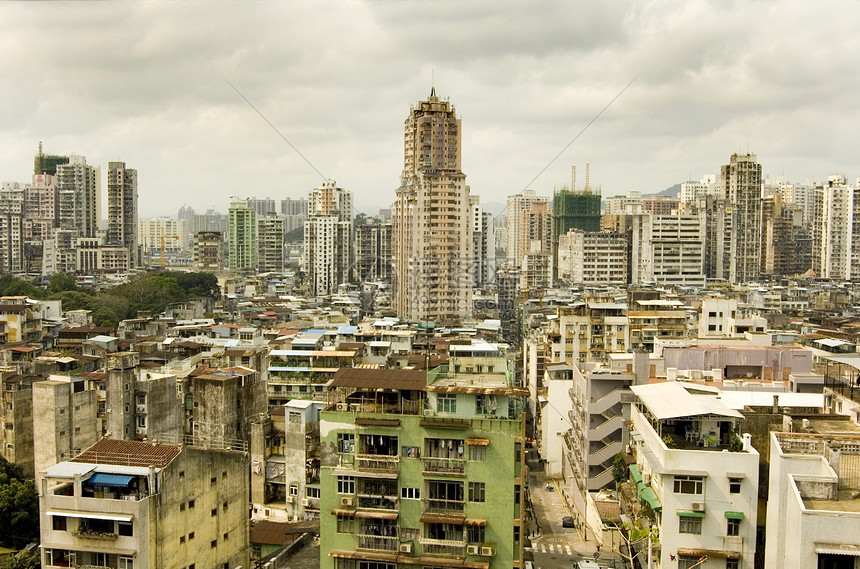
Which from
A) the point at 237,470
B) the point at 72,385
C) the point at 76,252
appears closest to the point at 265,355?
the point at 72,385

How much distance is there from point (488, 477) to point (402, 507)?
3.95 ft

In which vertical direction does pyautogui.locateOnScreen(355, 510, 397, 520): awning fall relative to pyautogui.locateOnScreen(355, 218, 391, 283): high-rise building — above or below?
below

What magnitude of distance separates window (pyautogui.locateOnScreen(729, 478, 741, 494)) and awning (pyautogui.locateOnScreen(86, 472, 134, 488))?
7.77 m

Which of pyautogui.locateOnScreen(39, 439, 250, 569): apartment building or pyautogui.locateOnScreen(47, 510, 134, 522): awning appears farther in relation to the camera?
pyautogui.locateOnScreen(39, 439, 250, 569): apartment building

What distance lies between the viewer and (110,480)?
1187 centimetres

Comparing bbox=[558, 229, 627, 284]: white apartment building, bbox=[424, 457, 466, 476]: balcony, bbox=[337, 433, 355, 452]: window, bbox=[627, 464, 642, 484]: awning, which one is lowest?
bbox=[627, 464, 642, 484]: awning

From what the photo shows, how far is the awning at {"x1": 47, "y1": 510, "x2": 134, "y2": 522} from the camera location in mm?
11523

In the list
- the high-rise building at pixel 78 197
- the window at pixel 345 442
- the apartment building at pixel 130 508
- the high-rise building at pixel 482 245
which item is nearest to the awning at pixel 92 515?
the apartment building at pixel 130 508

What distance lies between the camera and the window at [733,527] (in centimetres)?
1008

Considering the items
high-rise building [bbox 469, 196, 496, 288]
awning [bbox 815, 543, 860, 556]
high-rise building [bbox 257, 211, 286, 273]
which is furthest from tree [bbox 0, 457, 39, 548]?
high-rise building [bbox 257, 211, 286, 273]

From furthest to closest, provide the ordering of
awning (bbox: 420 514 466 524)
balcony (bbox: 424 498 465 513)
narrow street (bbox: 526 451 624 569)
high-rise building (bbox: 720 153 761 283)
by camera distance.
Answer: high-rise building (bbox: 720 153 761 283), narrow street (bbox: 526 451 624 569), balcony (bbox: 424 498 465 513), awning (bbox: 420 514 466 524)

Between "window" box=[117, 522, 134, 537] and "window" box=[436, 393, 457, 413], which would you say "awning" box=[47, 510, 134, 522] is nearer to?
"window" box=[117, 522, 134, 537]

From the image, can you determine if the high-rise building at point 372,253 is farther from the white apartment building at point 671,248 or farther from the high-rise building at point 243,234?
the white apartment building at point 671,248

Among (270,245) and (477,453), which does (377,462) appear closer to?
(477,453)
